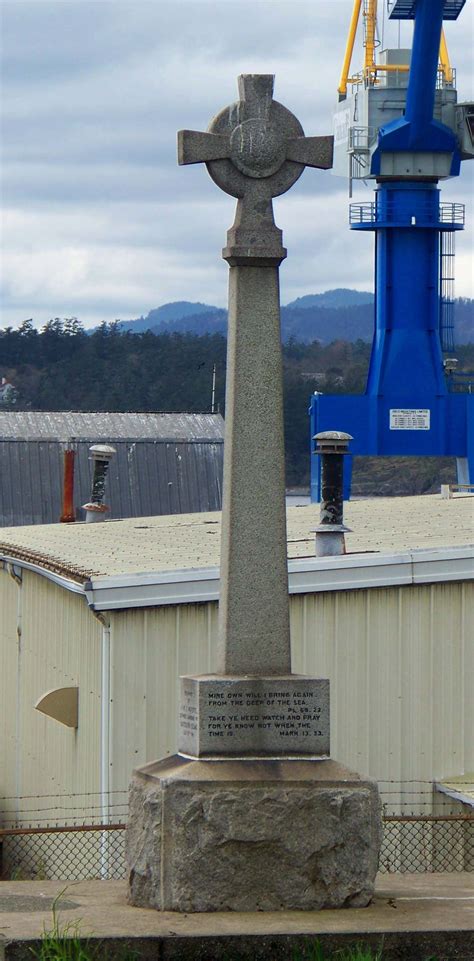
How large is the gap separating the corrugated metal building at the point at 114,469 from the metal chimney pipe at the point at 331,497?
20401mm

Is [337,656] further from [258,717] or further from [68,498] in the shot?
[68,498]

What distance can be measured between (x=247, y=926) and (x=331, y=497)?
7.11m

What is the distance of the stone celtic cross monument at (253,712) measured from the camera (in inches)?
357

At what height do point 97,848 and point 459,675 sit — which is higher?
point 459,675

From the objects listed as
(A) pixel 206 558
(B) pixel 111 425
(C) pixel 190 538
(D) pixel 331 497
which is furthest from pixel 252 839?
(B) pixel 111 425

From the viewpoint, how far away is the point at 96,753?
1345cm

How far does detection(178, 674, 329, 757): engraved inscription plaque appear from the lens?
939 centimetres

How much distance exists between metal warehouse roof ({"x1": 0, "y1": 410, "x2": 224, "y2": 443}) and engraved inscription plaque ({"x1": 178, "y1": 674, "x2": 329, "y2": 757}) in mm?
29575

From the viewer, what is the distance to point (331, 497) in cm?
1541

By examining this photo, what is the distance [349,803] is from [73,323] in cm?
10630

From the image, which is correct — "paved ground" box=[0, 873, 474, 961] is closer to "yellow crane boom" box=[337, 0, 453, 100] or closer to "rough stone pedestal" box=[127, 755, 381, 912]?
"rough stone pedestal" box=[127, 755, 381, 912]

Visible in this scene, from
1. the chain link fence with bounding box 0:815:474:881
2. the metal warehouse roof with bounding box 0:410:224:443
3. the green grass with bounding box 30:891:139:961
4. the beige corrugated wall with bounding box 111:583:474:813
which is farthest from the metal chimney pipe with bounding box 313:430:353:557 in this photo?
the metal warehouse roof with bounding box 0:410:224:443

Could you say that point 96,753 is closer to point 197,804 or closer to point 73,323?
point 197,804

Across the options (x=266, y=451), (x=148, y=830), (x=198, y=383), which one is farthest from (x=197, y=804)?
(x=198, y=383)
